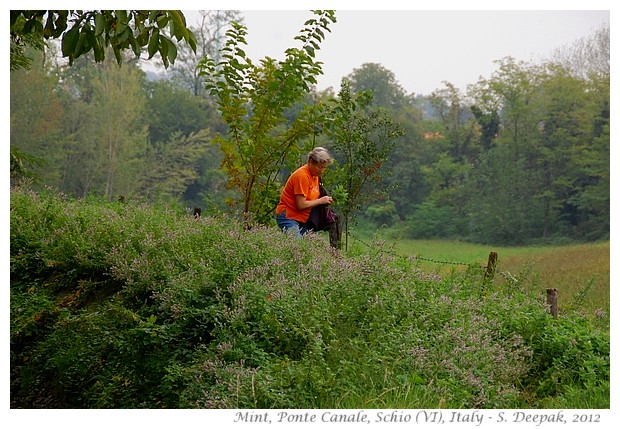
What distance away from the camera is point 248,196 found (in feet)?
40.3

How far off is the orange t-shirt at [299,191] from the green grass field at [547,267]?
3.29 ft

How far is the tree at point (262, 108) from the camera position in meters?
11.8

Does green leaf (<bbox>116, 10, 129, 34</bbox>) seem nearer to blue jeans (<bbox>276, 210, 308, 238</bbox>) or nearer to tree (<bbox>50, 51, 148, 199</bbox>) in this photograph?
blue jeans (<bbox>276, 210, 308, 238</bbox>)

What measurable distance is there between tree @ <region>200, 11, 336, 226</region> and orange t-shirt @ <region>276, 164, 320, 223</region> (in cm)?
222

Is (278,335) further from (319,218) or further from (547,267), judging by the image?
(547,267)

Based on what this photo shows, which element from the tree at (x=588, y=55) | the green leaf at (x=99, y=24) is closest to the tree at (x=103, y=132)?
the tree at (x=588, y=55)

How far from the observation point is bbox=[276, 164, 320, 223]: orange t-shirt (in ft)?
30.8

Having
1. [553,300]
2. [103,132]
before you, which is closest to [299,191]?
[553,300]

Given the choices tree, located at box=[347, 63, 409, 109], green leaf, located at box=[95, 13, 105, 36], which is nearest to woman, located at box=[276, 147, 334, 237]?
green leaf, located at box=[95, 13, 105, 36]

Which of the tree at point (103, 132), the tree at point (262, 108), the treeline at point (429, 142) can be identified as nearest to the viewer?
the tree at point (262, 108)

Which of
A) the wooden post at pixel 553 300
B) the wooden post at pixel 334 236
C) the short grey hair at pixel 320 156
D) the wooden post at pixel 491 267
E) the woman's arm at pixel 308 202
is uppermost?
the short grey hair at pixel 320 156

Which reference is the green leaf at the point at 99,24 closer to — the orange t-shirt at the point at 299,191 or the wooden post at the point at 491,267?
the orange t-shirt at the point at 299,191

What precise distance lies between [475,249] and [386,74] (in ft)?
41.9

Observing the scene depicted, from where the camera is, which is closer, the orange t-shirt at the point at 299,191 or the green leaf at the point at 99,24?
the green leaf at the point at 99,24
